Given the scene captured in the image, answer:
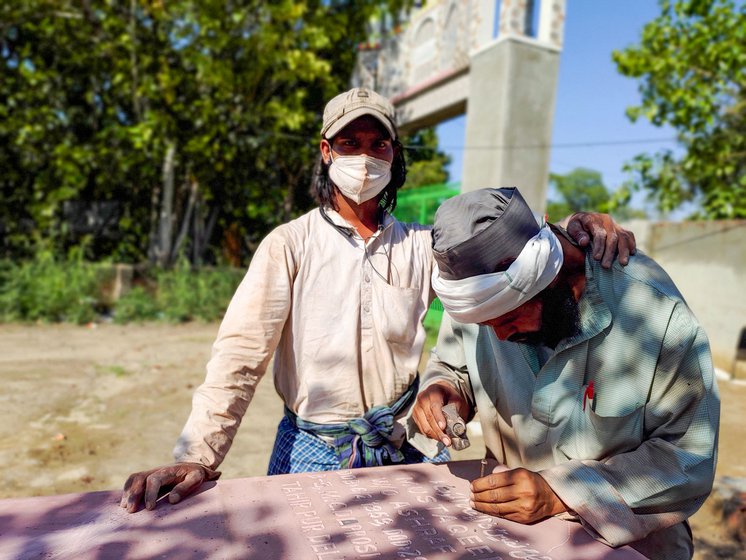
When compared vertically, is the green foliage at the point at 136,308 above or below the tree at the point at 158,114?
below

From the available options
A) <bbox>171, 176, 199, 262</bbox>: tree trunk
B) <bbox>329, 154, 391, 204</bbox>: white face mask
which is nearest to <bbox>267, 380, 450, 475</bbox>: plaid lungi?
<bbox>329, 154, 391, 204</bbox>: white face mask

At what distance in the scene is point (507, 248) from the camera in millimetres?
1426

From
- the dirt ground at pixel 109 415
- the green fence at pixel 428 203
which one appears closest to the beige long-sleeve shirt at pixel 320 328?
the dirt ground at pixel 109 415

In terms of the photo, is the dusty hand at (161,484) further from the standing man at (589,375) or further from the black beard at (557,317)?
the black beard at (557,317)

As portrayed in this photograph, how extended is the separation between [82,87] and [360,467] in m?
10.8

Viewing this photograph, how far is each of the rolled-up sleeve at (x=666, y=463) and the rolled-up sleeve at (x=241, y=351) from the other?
3.04 feet

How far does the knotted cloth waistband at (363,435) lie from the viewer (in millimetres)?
1866

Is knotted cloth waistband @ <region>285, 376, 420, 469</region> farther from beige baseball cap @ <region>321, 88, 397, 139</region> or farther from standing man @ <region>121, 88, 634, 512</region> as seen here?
beige baseball cap @ <region>321, 88, 397, 139</region>

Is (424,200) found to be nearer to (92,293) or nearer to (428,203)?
(428,203)

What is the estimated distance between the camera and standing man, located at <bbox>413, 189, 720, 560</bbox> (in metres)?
1.42

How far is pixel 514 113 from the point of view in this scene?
7.26 metres

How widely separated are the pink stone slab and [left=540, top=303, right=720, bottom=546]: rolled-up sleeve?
8 centimetres

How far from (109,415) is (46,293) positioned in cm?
423

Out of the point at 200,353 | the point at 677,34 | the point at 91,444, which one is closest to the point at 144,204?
the point at 200,353
